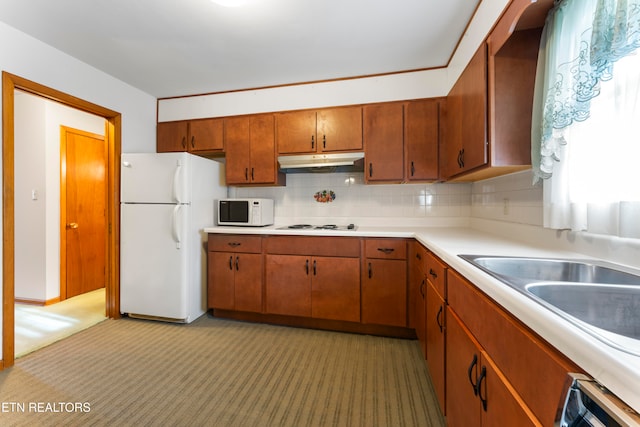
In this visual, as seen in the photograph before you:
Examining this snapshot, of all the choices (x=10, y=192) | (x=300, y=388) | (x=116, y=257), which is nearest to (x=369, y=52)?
(x=300, y=388)

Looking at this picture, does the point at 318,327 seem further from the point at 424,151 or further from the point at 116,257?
the point at 116,257

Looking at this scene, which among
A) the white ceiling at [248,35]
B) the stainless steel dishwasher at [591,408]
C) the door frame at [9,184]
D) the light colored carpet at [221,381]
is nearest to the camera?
the stainless steel dishwasher at [591,408]

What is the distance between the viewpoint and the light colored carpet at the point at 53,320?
2277 millimetres

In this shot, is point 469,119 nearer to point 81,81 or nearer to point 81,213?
point 81,81

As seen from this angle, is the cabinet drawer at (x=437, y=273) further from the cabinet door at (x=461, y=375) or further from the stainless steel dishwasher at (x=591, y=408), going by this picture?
the stainless steel dishwasher at (x=591, y=408)

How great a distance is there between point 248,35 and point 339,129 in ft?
3.60

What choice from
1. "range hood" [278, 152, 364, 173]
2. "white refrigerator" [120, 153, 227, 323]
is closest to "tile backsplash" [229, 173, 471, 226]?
"range hood" [278, 152, 364, 173]

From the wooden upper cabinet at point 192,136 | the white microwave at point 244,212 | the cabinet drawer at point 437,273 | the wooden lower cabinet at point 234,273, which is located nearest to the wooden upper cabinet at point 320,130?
the white microwave at point 244,212

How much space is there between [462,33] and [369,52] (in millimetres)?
703

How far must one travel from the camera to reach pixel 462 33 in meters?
2.04

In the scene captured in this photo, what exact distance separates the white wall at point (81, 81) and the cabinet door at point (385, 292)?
2.82 meters

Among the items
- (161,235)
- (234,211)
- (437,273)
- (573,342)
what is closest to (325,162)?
(234,211)

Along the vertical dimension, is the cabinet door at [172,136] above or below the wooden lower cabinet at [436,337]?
above

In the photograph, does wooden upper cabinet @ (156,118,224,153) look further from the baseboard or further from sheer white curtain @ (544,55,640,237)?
sheer white curtain @ (544,55,640,237)
